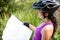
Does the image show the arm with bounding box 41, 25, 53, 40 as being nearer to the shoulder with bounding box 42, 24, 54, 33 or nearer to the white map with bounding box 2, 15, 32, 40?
the shoulder with bounding box 42, 24, 54, 33

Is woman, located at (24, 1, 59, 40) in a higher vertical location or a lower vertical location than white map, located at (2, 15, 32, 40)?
higher

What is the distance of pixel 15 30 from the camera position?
3885 mm

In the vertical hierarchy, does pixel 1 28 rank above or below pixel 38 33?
below

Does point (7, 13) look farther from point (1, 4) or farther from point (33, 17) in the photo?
point (33, 17)

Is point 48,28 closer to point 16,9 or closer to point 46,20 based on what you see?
point 46,20

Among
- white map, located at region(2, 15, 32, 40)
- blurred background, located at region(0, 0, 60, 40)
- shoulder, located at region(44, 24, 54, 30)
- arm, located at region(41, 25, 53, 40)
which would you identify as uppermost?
shoulder, located at region(44, 24, 54, 30)

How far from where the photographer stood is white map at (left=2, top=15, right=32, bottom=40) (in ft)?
12.4

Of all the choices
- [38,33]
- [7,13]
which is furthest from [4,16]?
[38,33]

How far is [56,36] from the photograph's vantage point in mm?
6031

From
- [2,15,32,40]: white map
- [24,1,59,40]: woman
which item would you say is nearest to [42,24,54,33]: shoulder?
[24,1,59,40]: woman

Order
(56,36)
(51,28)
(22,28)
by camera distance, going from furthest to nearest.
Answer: (56,36) < (22,28) < (51,28)

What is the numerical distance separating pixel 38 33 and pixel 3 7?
11.6 ft

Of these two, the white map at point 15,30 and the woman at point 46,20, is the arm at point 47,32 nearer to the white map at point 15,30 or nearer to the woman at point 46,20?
the woman at point 46,20

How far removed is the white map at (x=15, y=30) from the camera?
12.4 ft
